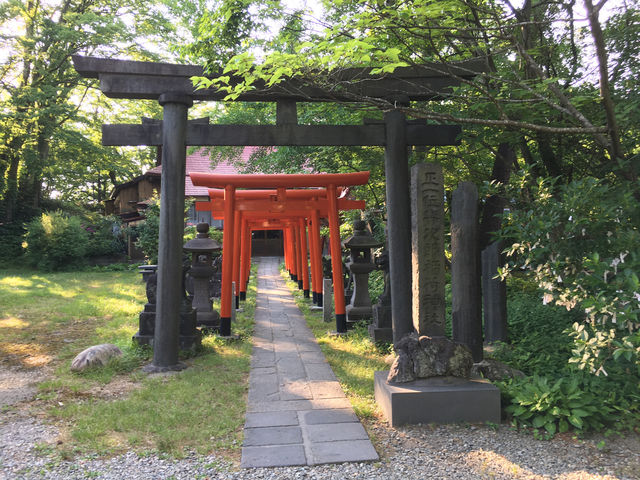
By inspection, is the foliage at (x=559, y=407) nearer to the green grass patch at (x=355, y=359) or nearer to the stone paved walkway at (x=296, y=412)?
the green grass patch at (x=355, y=359)

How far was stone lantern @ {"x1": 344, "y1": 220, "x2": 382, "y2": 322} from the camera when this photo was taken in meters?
7.60

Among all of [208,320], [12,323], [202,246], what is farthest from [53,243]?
[208,320]

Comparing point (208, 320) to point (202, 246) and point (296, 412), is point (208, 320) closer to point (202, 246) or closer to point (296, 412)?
point (202, 246)

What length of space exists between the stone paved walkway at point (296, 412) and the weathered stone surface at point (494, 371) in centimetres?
131

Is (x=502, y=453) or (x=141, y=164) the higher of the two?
(x=141, y=164)

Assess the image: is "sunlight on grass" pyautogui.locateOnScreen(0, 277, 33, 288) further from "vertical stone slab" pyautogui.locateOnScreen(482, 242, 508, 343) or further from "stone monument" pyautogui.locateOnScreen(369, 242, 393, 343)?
"vertical stone slab" pyautogui.locateOnScreen(482, 242, 508, 343)

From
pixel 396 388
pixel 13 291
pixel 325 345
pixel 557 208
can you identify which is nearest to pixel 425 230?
pixel 557 208

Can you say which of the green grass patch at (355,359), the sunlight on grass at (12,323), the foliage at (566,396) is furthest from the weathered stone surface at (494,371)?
the sunlight on grass at (12,323)

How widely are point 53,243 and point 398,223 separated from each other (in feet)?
57.0

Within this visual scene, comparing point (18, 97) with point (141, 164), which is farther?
point (141, 164)

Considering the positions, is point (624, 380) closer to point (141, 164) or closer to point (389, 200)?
point (389, 200)

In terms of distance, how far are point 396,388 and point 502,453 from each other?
36.2 inches

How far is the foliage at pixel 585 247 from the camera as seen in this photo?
10.1 ft

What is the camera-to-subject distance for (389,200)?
5320mm
